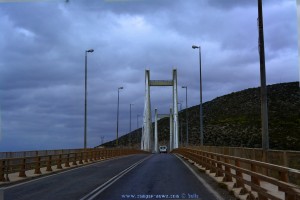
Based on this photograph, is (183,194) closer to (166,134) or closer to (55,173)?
(55,173)

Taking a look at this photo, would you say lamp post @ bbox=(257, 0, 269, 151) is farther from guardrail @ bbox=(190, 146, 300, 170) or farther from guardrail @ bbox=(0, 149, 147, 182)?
guardrail @ bbox=(0, 149, 147, 182)

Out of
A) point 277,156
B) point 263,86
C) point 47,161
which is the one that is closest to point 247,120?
point 47,161

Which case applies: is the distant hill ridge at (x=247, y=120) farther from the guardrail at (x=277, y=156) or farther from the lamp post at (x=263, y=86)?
the lamp post at (x=263, y=86)

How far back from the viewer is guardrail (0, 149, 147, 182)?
22.4 m

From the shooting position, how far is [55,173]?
91.9ft

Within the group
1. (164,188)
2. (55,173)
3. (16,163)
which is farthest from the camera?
(55,173)

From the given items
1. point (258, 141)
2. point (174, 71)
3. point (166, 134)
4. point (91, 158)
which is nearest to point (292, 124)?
point (258, 141)

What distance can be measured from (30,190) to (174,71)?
103 m

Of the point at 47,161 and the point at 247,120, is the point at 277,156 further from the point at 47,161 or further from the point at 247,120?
the point at 247,120

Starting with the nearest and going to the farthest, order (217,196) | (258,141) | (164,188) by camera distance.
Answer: (217,196), (164,188), (258,141)

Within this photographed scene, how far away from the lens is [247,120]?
465 feet

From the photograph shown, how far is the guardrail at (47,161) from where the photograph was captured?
22375 millimetres

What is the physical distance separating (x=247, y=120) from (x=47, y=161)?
117647 millimetres

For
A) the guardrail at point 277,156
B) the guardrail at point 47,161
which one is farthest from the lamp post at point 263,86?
the guardrail at point 47,161
